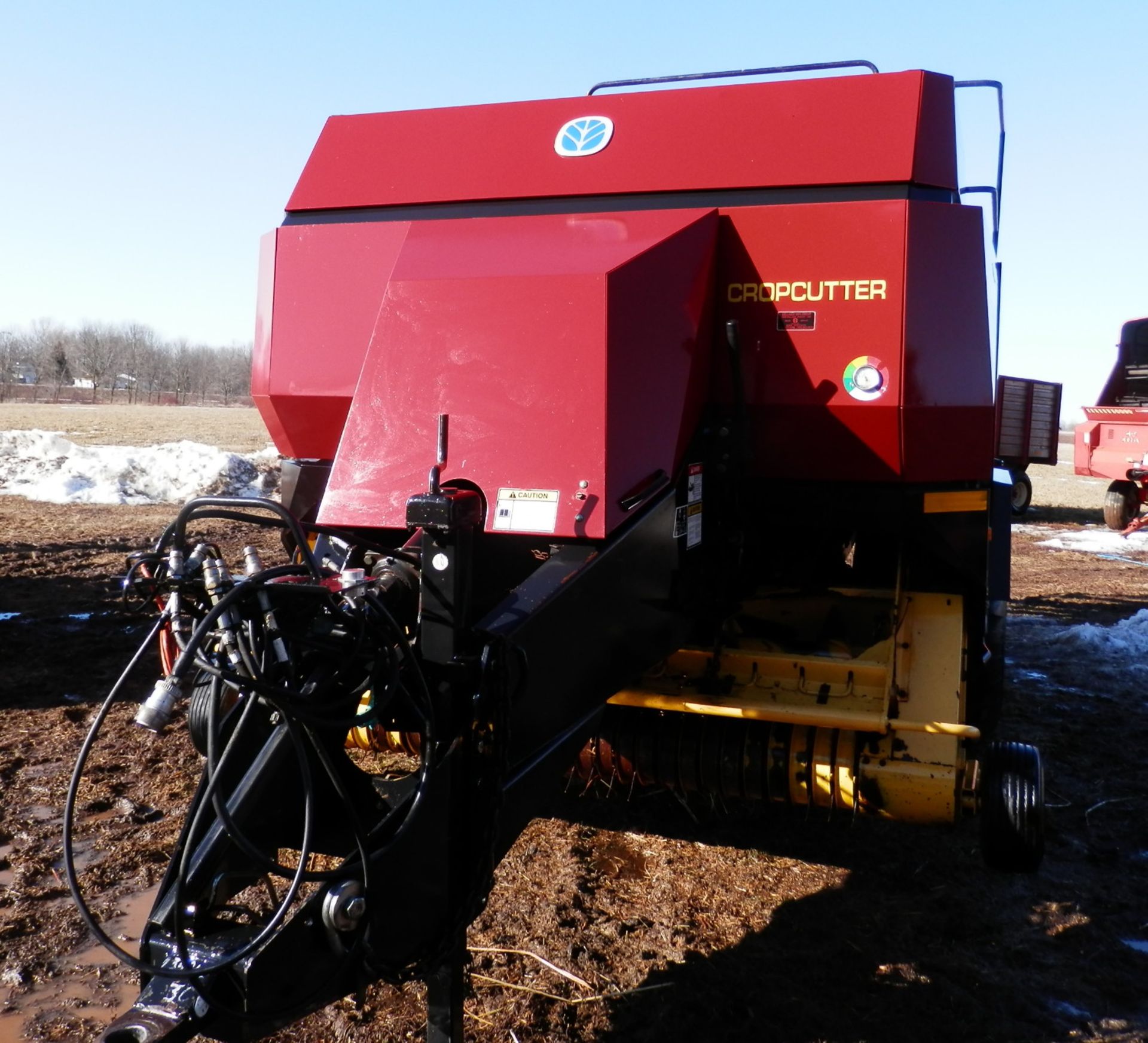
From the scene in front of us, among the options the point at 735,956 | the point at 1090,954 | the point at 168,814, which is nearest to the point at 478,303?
the point at 735,956

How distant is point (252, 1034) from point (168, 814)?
2.29 m

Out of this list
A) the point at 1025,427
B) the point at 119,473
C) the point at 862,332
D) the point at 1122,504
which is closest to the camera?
the point at 862,332

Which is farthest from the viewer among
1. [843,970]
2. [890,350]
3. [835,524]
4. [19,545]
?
[19,545]

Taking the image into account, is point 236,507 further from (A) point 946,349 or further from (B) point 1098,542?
(B) point 1098,542

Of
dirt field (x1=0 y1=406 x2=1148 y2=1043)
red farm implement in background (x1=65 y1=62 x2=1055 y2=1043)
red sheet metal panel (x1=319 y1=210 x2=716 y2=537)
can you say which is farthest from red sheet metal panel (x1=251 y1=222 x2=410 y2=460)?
dirt field (x1=0 y1=406 x2=1148 y2=1043)

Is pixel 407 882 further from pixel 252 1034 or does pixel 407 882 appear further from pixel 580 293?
pixel 580 293

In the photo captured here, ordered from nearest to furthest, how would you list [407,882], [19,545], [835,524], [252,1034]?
[252,1034], [407,882], [835,524], [19,545]

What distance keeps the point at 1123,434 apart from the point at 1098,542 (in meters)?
1.58

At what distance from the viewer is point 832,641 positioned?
406 centimetres

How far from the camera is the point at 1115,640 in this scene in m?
7.37

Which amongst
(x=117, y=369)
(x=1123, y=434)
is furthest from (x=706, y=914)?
(x=117, y=369)

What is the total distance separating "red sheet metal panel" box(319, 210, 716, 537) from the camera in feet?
8.76

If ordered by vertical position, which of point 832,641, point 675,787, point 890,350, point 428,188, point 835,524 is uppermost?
point 428,188

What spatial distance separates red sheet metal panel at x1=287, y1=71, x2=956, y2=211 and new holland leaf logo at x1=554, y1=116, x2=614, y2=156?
25mm
